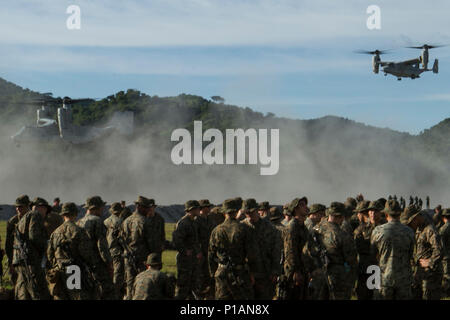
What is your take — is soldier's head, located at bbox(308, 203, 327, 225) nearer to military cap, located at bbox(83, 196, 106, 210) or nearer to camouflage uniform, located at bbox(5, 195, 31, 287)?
military cap, located at bbox(83, 196, 106, 210)

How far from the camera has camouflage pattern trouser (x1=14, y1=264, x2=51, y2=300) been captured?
13602 mm

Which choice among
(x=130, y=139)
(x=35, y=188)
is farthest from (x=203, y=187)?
(x=35, y=188)

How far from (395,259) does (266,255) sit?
228 cm

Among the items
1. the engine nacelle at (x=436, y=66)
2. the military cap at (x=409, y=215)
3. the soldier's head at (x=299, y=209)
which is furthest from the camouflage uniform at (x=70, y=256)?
the engine nacelle at (x=436, y=66)

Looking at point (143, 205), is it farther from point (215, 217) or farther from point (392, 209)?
point (392, 209)

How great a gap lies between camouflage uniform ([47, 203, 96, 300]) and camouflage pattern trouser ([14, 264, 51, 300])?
1.21m

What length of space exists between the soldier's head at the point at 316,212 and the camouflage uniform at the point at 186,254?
8.96 ft

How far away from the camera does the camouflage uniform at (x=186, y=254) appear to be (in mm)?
15742

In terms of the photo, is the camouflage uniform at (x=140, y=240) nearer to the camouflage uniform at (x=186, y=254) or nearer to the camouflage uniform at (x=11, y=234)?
the camouflage uniform at (x=186, y=254)

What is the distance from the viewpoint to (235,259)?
12703 millimetres

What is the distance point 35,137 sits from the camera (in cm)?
6138

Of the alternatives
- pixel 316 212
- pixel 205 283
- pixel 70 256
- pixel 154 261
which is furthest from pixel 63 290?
pixel 205 283

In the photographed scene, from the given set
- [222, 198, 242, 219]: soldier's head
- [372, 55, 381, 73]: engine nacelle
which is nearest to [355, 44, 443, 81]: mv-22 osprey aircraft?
[372, 55, 381, 73]: engine nacelle
